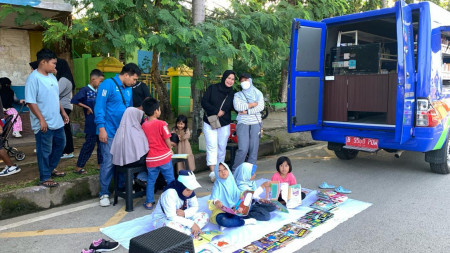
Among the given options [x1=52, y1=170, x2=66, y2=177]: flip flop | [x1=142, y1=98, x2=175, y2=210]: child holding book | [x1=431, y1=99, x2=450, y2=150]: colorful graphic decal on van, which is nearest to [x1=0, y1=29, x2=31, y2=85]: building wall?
[x1=52, y1=170, x2=66, y2=177]: flip flop

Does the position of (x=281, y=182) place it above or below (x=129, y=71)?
below

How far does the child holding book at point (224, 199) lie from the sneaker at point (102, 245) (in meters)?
1.05

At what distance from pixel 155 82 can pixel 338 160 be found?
18.3ft

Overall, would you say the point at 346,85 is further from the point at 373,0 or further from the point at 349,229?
the point at 373,0

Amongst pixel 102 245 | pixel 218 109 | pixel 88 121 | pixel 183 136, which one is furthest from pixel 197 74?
pixel 102 245

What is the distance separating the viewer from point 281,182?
14.6 feet

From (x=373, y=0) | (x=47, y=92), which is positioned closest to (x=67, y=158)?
(x=47, y=92)

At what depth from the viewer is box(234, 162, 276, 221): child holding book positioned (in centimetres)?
397

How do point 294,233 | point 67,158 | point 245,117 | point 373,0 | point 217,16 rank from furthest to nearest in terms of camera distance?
1. point 373,0
2. point 217,16
3. point 67,158
4. point 245,117
5. point 294,233

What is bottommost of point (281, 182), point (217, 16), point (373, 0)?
point (281, 182)

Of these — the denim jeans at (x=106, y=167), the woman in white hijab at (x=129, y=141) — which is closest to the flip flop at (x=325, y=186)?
the woman in white hijab at (x=129, y=141)

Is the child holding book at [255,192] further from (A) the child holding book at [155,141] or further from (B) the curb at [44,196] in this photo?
(B) the curb at [44,196]

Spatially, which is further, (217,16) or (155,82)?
(155,82)

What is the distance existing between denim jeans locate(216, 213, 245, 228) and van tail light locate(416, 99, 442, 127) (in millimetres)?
3162
